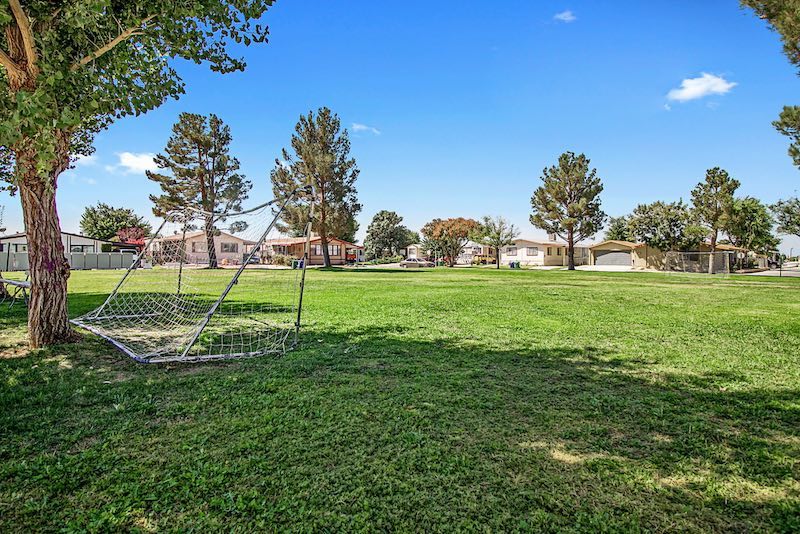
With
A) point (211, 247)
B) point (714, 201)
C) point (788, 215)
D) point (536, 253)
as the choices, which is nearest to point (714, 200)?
point (714, 201)

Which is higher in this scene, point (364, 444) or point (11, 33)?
point (11, 33)

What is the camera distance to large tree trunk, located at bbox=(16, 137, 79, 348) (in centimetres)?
580

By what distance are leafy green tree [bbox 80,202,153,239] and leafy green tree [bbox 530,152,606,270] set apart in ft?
→ 172

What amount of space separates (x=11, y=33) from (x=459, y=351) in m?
7.17

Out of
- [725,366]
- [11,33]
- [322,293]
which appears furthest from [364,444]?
[322,293]

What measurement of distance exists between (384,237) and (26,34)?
66.5 metres

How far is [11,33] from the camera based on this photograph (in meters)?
5.44

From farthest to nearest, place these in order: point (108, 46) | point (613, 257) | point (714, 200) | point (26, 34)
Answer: point (613, 257) → point (714, 200) → point (108, 46) → point (26, 34)

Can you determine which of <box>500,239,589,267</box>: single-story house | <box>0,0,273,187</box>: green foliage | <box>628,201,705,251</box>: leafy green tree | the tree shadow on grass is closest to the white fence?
<box>0,0,273,187</box>: green foliage

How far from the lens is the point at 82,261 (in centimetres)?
3575

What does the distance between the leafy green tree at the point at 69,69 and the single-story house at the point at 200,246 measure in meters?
2.84

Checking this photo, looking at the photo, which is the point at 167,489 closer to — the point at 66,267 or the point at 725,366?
the point at 66,267

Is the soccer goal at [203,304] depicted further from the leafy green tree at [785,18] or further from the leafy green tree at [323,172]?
the leafy green tree at [323,172]

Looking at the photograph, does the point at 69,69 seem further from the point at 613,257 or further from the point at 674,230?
the point at 613,257
